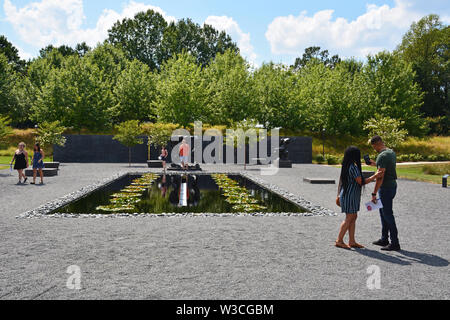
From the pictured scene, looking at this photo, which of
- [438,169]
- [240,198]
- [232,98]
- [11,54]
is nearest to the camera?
[240,198]

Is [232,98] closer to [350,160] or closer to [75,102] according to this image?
[75,102]

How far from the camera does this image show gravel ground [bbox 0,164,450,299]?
4.61 m

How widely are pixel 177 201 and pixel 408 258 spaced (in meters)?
7.73

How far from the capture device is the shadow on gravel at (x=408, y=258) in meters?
5.87

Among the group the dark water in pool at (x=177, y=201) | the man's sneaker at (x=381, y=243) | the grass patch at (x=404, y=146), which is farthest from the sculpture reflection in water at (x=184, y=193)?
the grass patch at (x=404, y=146)

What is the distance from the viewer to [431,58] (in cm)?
6438

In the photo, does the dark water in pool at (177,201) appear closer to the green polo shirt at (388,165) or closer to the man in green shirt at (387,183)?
the man in green shirt at (387,183)

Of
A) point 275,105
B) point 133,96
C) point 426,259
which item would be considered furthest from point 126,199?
point 133,96

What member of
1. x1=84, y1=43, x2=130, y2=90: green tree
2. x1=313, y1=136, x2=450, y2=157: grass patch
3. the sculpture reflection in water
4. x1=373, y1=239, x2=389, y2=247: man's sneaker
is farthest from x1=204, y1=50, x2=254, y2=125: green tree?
x1=373, y1=239, x2=389, y2=247: man's sneaker

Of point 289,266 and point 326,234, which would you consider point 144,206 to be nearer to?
point 326,234

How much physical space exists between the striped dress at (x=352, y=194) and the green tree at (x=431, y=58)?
58.3 m

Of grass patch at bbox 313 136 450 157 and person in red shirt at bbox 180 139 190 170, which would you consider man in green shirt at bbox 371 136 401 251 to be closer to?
person in red shirt at bbox 180 139 190 170

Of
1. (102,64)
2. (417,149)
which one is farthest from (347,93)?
(102,64)

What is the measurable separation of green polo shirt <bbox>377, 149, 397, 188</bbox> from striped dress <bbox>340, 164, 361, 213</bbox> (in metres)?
0.41
